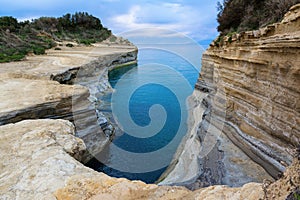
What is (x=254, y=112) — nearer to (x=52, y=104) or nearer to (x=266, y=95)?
(x=266, y=95)

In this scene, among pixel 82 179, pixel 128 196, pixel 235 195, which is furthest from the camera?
pixel 82 179

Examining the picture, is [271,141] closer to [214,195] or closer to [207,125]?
[207,125]

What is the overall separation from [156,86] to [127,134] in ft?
32.1

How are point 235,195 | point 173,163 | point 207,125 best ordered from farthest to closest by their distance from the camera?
point 207,125 < point 173,163 < point 235,195

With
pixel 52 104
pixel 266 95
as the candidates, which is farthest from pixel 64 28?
pixel 266 95

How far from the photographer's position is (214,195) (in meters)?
2.23

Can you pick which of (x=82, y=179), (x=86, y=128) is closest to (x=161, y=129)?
(x=86, y=128)

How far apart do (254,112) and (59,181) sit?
18.1 ft

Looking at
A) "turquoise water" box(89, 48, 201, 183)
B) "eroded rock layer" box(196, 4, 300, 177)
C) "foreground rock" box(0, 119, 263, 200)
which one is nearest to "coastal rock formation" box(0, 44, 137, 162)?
"turquoise water" box(89, 48, 201, 183)

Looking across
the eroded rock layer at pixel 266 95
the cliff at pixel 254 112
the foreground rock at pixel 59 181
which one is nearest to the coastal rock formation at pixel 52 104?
the foreground rock at pixel 59 181

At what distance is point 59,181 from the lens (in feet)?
8.72

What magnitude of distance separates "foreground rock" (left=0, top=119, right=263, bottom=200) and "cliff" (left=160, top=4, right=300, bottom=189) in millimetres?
1927

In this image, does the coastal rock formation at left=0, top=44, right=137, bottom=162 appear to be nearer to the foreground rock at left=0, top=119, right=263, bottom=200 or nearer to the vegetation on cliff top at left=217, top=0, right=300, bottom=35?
the foreground rock at left=0, top=119, right=263, bottom=200

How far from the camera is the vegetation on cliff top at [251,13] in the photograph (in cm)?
940
